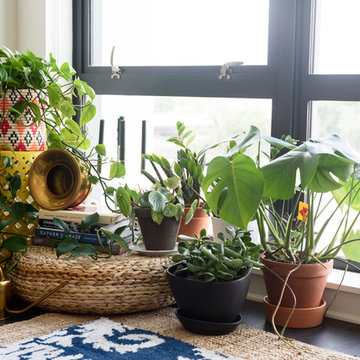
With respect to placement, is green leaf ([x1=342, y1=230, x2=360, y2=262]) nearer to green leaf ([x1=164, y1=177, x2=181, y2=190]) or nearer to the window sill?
the window sill

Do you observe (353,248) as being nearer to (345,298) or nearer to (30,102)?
(345,298)

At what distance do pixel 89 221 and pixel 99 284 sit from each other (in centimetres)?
25


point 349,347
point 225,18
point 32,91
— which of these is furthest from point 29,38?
point 349,347

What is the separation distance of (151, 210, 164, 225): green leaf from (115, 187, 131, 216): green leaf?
0.32ft

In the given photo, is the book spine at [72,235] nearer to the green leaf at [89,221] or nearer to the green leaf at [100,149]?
the green leaf at [89,221]

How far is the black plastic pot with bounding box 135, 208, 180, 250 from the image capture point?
179 centimetres

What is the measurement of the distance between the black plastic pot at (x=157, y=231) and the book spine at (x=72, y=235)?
0.14 metres

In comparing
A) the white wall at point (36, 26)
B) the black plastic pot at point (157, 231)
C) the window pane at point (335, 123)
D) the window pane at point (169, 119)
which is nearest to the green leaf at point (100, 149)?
the window pane at point (169, 119)

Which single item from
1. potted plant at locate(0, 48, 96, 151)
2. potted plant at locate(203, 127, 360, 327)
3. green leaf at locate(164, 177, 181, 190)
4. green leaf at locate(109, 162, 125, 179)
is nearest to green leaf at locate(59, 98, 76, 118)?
potted plant at locate(0, 48, 96, 151)

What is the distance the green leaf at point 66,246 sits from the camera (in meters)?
1.76

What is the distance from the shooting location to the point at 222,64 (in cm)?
214

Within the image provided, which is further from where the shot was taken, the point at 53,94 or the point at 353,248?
the point at 53,94

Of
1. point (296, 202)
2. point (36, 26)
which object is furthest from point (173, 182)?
point (36, 26)

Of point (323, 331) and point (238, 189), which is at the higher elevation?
point (238, 189)
